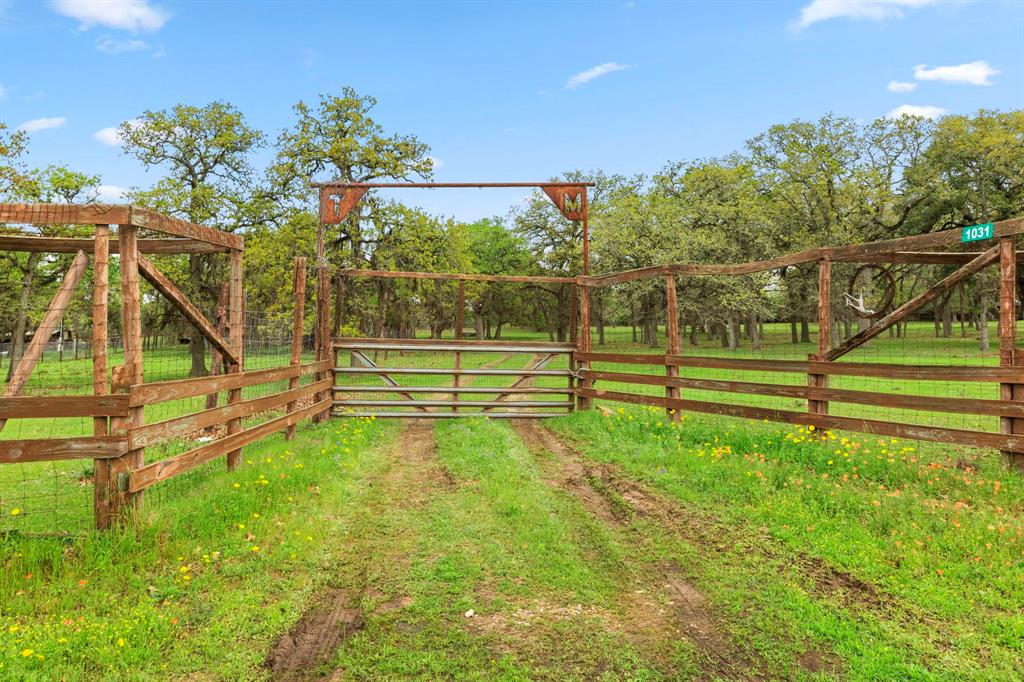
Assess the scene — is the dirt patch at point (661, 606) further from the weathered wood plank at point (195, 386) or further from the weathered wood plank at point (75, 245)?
the weathered wood plank at point (75, 245)

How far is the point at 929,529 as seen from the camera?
4.44 metres

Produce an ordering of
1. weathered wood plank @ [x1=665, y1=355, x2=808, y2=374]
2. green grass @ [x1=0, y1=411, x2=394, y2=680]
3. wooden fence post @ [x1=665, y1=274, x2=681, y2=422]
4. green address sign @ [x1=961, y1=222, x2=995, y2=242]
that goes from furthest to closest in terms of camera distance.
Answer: wooden fence post @ [x1=665, y1=274, x2=681, y2=422]
weathered wood plank @ [x1=665, y1=355, x2=808, y2=374]
green address sign @ [x1=961, y1=222, x2=995, y2=242]
green grass @ [x1=0, y1=411, x2=394, y2=680]

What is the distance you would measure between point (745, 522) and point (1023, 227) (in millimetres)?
4098

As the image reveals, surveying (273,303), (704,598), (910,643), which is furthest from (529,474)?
(273,303)

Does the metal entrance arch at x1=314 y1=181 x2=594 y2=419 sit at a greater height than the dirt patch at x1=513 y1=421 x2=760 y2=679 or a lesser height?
greater

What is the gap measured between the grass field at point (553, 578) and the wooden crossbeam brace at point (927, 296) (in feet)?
4.71

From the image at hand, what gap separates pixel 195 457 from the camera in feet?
17.9

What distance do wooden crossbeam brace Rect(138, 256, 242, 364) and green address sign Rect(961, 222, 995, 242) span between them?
810 cm

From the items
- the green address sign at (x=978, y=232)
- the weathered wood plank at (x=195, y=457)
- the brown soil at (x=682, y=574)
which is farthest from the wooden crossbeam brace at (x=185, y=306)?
the green address sign at (x=978, y=232)

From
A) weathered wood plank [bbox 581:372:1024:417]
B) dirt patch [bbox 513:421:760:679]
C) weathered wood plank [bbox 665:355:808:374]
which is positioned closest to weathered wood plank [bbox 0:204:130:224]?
dirt patch [bbox 513:421:760:679]

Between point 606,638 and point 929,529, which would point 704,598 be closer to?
point 606,638

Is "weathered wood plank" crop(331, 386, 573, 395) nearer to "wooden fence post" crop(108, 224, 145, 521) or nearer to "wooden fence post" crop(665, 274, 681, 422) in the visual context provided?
"wooden fence post" crop(665, 274, 681, 422)

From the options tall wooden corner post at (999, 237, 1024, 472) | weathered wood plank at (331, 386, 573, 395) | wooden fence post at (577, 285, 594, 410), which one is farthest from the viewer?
wooden fence post at (577, 285, 594, 410)

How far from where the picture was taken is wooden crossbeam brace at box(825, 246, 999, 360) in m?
6.02
